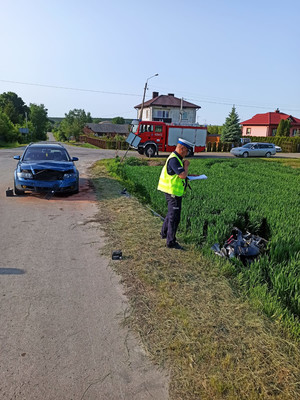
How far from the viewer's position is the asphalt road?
92.7 inches

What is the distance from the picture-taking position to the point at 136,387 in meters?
2.36

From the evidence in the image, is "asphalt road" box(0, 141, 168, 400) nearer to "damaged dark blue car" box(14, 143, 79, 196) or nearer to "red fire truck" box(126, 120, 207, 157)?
"damaged dark blue car" box(14, 143, 79, 196)

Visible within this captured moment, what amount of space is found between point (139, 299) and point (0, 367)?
5.22 feet

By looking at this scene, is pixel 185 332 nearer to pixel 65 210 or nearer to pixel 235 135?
pixel 65 210

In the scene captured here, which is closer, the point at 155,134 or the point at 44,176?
the point at 44,176

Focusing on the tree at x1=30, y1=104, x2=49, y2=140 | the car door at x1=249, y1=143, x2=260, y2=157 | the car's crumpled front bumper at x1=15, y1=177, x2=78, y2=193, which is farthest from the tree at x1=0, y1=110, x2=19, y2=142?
the tree at x1=30, y1=104, x2=49, y2=140

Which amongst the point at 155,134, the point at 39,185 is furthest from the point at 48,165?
A: the point at 155,134

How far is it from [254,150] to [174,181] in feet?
93.5

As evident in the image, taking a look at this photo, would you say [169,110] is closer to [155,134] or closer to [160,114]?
[160,114]

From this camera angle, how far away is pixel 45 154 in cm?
970

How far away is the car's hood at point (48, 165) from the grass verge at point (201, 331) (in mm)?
4651

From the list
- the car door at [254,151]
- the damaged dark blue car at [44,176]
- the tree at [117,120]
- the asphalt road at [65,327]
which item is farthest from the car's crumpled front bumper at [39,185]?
the tree at [117,120]

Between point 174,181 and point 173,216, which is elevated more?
point 174,181

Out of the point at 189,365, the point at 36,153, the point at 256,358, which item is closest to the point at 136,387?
the point at 189,365
